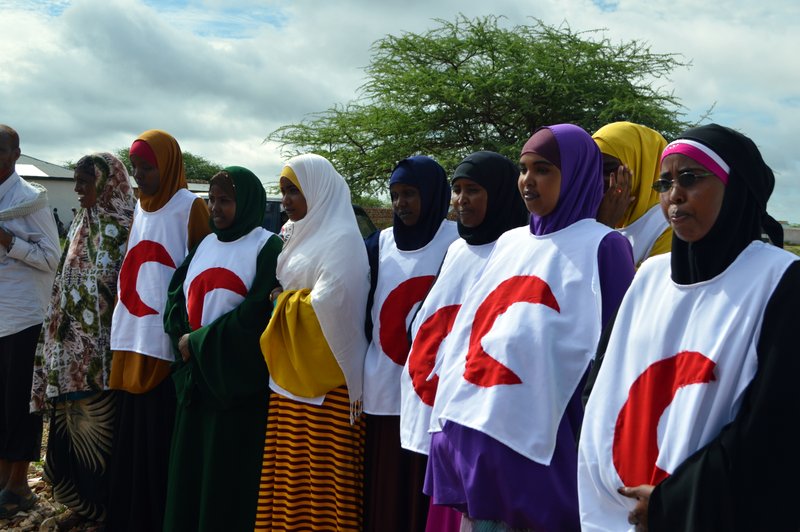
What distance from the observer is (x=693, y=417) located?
5.93 feet

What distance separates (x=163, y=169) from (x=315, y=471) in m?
1.96

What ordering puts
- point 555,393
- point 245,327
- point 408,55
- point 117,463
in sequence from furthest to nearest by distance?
point 408,55 < point 117,463 < point 245,327 < point 555,393

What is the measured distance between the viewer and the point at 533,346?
2359 mm

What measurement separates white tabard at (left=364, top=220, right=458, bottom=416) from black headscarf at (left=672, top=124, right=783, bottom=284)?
1566 millimetres

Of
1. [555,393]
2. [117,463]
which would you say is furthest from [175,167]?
[555,393]

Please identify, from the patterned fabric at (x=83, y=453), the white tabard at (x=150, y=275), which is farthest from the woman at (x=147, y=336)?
the patterned fabric at (x=83, y=453)

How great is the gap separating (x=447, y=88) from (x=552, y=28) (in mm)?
3145

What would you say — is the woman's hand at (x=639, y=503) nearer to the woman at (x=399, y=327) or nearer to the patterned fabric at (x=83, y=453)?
the woman at (x=399, y=327)

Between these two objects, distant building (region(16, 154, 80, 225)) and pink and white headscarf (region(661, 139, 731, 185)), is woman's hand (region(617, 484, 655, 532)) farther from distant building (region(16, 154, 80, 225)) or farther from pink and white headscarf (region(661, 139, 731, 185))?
distant building (region(16, 154, 80, 225))

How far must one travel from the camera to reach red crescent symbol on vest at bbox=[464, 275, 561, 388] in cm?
240

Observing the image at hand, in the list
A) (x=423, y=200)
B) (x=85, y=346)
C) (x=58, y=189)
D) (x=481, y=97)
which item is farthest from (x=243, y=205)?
(x=58, y=189)

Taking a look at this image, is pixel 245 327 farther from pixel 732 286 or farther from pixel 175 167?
pixel 732 286

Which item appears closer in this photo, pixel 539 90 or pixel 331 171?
pixel 331 171

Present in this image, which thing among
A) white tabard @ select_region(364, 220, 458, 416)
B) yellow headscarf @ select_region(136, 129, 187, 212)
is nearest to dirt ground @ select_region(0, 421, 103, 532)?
yellow headscarf @ select_region(136, 129, 187, 212)
